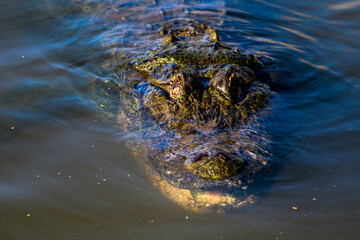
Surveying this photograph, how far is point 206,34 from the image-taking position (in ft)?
22.7

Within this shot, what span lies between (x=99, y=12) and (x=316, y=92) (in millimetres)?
4768

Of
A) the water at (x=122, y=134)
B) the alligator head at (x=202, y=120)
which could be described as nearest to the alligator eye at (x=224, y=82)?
the alligator head at (x=202, y=120)

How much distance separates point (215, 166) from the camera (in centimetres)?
358

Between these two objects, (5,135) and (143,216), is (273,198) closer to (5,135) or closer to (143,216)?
(143,216)

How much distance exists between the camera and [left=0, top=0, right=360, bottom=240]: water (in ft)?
11.6

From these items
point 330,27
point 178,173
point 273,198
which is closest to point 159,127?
point 178,173

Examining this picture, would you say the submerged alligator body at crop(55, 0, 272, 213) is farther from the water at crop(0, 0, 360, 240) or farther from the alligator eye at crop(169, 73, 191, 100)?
the water at crop(0, 0, 360, 240)

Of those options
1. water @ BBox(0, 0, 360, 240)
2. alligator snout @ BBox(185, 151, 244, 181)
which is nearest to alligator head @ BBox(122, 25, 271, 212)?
alligator snout @ BBox(185, 151, 244, 181)

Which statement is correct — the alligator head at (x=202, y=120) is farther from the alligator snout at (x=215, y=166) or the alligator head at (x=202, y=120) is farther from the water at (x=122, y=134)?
the water at (x=122, y=134)

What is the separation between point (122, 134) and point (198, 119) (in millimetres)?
999

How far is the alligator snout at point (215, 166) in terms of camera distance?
11.7 ft

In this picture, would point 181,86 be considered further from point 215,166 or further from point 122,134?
point 215,166

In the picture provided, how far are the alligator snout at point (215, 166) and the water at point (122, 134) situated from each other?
37 centimetres

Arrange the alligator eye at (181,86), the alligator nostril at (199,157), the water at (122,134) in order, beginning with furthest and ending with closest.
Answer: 1. the alligator eye at (181,86)
2. the alligator nostril at (199,157)
3. the water at (122,134)
